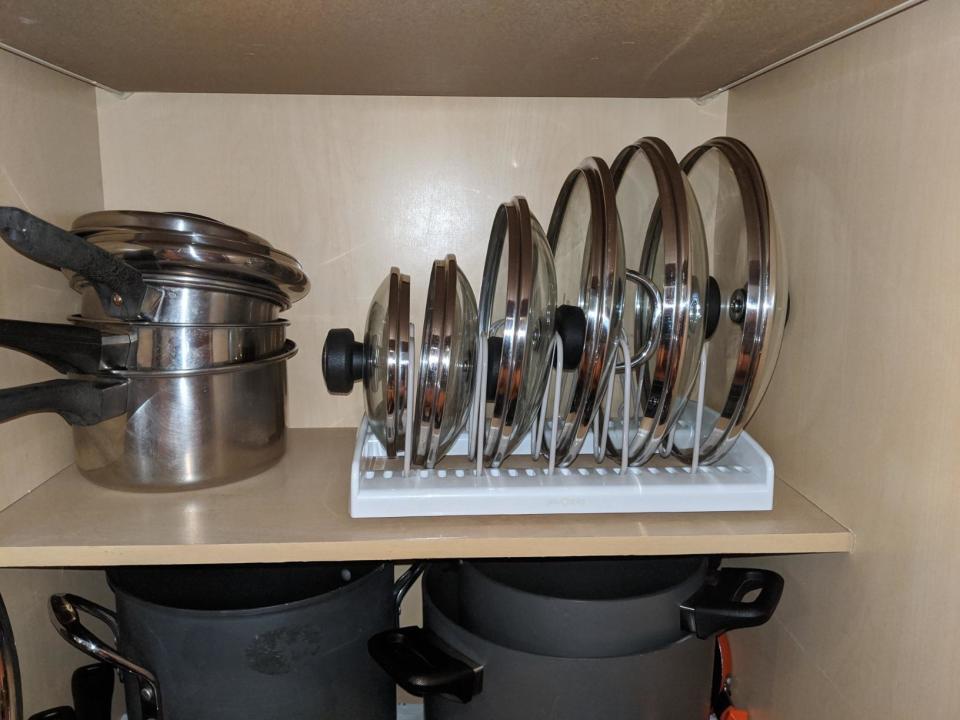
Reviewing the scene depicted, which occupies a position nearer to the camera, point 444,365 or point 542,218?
point 444,365

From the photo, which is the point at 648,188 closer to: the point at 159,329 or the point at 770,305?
the point at 770,305

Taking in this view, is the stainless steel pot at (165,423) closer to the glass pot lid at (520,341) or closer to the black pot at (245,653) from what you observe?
the black pot at (245,653)

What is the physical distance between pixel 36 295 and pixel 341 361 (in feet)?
1.13

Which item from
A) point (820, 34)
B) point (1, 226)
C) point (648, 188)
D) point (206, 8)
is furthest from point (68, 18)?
point (820, 34)

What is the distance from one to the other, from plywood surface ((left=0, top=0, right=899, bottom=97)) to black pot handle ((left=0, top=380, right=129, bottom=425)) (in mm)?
309

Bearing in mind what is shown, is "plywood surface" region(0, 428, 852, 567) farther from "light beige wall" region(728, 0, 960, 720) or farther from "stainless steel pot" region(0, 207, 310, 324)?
"stainless steel pot" region(0, 207, 310, 324)

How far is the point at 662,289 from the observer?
2.07 ft

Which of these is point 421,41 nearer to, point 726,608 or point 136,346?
point 136,346

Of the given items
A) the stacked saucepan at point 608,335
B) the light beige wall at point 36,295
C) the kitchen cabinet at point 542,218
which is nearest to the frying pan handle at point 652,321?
the stacked saucepan at point 608,335

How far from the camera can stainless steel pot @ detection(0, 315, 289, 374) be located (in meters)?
0.61

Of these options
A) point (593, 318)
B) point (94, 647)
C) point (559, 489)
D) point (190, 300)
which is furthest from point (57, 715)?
point (593, 318)

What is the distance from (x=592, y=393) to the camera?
62 centimetres

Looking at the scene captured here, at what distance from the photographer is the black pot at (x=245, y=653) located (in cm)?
65

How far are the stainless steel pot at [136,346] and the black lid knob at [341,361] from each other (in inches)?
4.2
